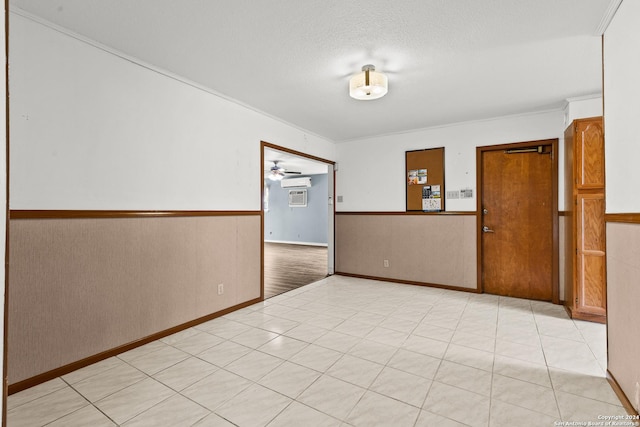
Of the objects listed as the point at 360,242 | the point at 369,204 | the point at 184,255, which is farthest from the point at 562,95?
the point at 184,255

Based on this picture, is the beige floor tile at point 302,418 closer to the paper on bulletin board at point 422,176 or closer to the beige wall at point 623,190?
the beige wall at point 623,190

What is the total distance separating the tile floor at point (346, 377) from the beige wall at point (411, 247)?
3.87ft

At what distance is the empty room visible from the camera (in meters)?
1.87

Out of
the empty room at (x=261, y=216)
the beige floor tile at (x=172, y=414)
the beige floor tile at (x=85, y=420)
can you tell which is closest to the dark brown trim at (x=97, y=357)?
the empty room at (x=261, y=216)

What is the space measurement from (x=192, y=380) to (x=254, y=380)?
44cm

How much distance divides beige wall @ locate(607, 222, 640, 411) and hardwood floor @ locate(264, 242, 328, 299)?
3.48 m

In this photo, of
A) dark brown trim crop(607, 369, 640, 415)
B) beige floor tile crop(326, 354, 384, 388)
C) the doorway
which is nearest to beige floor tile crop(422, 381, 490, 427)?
beige floor tile crop(326, 354, 384, 388)

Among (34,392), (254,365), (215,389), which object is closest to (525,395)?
(254,365)

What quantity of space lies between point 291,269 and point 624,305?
5000 mm

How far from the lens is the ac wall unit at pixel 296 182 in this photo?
10.3 meters

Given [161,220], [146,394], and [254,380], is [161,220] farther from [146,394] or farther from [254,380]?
[254,380]

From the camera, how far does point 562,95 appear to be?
11.1 feet

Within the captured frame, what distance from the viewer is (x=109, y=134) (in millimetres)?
2441

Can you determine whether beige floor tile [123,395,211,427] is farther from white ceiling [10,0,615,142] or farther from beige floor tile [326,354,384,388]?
white ceiling [10,0,615,142]
